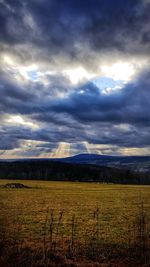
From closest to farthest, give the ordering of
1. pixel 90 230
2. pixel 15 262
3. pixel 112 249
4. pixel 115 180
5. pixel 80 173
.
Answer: pixel 15 262 → pixel 112 249 → pixel 90 230 → pixel 115 180 → pixel 80 173

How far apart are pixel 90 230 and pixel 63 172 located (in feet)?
582

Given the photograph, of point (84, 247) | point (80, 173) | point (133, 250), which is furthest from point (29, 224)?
point (80, 173)

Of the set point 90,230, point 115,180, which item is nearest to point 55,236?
point 90,230

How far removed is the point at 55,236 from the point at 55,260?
7870 mm

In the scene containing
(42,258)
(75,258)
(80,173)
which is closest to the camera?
(42,258)

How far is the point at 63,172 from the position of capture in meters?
198

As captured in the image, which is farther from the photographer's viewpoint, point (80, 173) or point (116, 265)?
point (80, 173)

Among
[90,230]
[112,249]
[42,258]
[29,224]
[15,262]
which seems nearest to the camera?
[15,262]

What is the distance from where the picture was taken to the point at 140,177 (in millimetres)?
169250

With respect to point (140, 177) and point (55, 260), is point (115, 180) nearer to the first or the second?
point (140, 177)

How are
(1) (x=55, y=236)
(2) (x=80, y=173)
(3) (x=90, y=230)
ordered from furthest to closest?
1. (2) (x=80, y=173)
2. (3) (x=90, y=230)
3. (1) (x=55, y=236)

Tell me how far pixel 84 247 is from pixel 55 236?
4243mm

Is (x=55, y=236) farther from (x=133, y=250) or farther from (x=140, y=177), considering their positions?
(x=140, y=177)

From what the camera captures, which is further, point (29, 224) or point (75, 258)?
point (29, 224)
